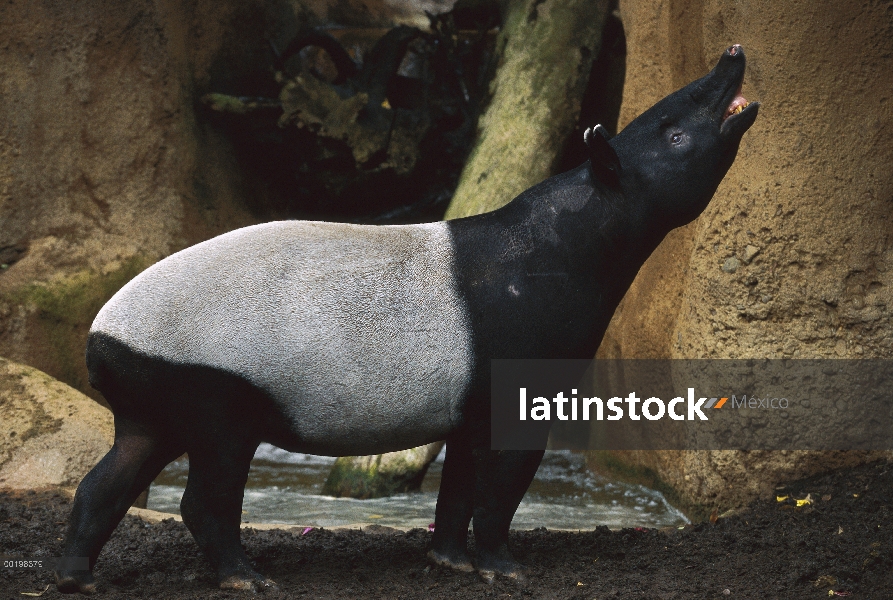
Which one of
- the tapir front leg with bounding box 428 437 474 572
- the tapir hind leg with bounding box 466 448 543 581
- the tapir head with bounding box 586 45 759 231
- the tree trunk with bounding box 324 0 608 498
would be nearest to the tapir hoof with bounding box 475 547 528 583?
the tapir hind leg with bounding box 466 448 543 581

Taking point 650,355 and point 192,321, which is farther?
point 650,355

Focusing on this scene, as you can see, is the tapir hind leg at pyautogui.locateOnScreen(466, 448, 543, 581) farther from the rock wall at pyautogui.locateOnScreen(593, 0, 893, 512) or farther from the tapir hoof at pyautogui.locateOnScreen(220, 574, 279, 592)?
the rock wall at pyautogui.locateOnScreen(593, 0, 893, 512)

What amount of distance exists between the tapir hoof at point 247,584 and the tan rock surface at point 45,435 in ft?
6.24

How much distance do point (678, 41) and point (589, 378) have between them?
8.72 feet

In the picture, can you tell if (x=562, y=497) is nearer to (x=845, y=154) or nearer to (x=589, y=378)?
(x=589, y=378)

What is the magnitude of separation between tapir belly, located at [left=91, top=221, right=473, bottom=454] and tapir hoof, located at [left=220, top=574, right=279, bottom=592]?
1.58ft

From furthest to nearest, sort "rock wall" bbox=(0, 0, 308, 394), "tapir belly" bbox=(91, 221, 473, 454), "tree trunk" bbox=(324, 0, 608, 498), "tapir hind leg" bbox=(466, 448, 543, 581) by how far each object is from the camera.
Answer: "tree trunk" bbox=(324, 0, 608, 498) → "rock wall" bbox=(0, 0, 308, 394) → "tapir hind leg" bbox=(466, 448, 543, 581) → "tapir belly" bbox=(91, 221, 473, 454)

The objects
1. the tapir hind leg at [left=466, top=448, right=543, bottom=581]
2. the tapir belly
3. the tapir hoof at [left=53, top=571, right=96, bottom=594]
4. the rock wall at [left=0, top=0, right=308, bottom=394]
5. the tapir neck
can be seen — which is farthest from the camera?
the rock wall at [left=0, top=0, right=308, bottom=394]

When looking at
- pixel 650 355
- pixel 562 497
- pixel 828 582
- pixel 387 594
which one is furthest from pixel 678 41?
pixel 387 594

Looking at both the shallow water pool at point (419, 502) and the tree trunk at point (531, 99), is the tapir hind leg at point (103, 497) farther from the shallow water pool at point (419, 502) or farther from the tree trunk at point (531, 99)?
the tree trunk at point (531, 99)

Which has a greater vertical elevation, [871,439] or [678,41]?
[678,41]

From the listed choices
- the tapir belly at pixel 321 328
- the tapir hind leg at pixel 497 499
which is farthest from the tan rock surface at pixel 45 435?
the tapir hind leg at pixel 497 499

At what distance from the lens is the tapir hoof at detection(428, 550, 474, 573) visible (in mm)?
3676

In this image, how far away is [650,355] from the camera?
581 centimetres
